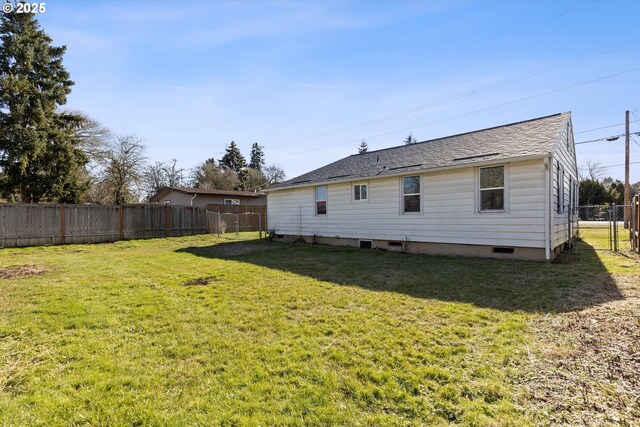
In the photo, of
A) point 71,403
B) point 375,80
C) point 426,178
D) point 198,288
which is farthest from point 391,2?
point 71,403

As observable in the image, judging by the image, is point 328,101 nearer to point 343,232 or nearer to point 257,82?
point 257,82

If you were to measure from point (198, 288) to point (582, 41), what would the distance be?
1470 centimetres

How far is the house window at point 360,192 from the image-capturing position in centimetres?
1145

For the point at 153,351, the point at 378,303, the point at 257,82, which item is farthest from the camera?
the point at 257,82

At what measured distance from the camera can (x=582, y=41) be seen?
11.1 meters

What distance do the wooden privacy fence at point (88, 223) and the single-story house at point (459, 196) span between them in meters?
8.25

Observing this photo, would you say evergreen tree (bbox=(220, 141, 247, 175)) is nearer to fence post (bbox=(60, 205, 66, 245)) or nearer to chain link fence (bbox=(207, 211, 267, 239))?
chain link fence (bbox=(207, 211, 267, 239))

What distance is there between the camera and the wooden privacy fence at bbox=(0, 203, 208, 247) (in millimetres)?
12703

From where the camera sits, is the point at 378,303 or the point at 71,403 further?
the point at 378,303

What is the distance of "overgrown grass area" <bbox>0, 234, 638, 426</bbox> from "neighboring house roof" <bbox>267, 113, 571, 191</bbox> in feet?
10.8

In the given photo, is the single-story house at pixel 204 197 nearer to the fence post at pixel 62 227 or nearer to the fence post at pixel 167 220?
the fence post at pixel 167 220

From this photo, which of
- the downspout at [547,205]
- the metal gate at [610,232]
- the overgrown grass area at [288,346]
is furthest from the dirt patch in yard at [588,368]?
the metal gate at [610,232]

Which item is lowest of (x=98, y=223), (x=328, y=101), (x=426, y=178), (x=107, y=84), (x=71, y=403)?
(x=71, y=403)

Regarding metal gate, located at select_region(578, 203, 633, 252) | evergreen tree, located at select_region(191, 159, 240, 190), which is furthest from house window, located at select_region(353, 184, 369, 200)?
evergreen tree, located at select_region(191, 159, 240, 190)
